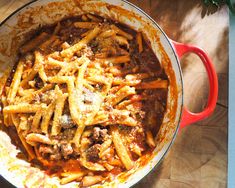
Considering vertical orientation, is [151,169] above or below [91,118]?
below

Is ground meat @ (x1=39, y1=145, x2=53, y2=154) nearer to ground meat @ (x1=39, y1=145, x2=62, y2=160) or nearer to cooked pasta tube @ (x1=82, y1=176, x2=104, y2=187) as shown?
ground meat @ (x1=39, y1=145, x2=62, y2=160)

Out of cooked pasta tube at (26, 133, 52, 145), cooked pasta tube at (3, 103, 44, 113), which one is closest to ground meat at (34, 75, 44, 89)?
cooked pasta tube at (3, 103, 44, 113)

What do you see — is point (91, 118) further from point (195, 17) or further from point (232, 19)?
point (232, 19)

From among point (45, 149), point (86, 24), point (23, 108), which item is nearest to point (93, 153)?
point (45, 149)

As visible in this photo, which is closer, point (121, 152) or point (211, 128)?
point (121, 152)

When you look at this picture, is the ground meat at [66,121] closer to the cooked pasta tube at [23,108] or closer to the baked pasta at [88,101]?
the baked pasta at [88,101]

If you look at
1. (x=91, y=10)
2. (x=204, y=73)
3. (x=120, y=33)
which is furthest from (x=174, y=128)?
(x=91, y=10)

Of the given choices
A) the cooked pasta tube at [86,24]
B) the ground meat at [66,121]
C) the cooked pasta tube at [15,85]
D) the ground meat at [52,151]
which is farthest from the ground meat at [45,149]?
the cooked pasta tube at [86,24]
